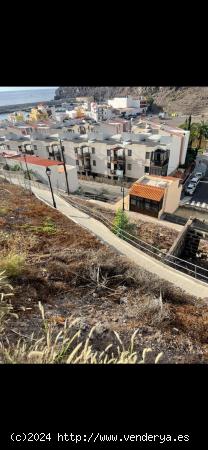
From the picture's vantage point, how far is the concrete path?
27.2ft

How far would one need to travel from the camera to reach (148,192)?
20078mm

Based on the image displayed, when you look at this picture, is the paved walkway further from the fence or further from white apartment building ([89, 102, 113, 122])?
white apartment building ([89, 102, 113, 122])

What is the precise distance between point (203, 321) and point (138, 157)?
88.0 feet

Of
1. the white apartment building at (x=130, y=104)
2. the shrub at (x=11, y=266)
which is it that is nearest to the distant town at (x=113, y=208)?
the shrub at (x=11, y=266)

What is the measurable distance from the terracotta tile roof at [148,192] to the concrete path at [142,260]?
6.96 m

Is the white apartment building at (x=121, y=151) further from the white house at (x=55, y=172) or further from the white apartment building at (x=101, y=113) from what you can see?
the white apartment building at (x=101, y=113)

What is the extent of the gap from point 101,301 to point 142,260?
529 cm

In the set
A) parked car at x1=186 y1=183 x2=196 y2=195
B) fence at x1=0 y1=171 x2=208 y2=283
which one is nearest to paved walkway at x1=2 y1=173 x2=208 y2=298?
fence at x1=0 y1=171 x2=208 y2=283

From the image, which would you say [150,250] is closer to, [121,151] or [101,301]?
[101,301]

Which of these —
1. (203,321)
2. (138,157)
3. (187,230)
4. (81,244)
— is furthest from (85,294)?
(138,157)

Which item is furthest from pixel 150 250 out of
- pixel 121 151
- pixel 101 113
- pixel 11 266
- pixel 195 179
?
pixel 101 113

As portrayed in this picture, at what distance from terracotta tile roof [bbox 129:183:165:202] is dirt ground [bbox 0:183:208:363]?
537 inches

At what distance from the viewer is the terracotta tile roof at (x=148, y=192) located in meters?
19.6
